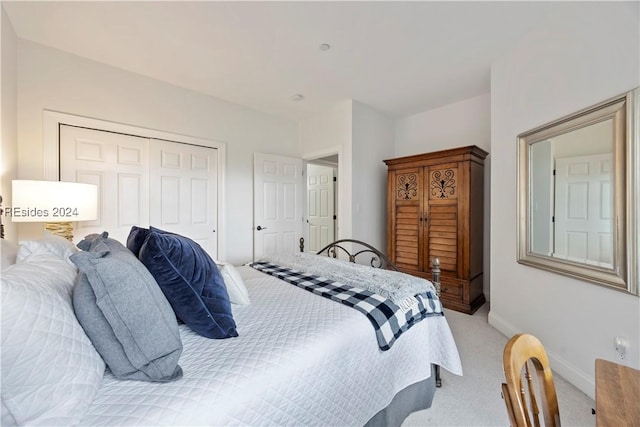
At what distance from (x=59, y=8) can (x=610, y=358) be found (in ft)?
14.3

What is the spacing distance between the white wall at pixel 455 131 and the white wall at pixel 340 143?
1.11 metres

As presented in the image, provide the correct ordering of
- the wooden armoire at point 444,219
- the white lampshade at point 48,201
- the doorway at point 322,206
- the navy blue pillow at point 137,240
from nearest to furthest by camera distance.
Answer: the navy blue pillow at point 137,240, the white lampshade at point 48,201, the wooden armoire at point 444,219, the doorway at point 322,206

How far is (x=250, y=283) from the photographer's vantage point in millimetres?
1839

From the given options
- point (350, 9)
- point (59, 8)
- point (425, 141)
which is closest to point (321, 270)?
point (350, 9)

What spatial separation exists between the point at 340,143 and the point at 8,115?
125 inches

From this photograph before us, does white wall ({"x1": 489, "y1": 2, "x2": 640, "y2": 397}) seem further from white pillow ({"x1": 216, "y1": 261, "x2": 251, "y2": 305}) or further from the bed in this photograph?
white pillow ({"x1": 216, "y1": 261, "x2": 251, "y2": 305})

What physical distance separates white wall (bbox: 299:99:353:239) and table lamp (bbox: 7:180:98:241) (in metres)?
2.64

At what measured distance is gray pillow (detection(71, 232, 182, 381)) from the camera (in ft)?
2.68

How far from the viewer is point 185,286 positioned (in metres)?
1.10

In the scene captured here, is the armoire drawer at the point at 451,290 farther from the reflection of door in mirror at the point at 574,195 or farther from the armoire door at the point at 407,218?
the reflection of door in mirror at the point at 574,195

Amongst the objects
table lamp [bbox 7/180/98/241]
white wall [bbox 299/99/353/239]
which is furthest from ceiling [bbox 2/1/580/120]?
table lamp [bbox 7/180/98/241]

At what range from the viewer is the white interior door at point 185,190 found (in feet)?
10.3

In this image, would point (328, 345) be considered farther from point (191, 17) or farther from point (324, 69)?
point (324, 69)

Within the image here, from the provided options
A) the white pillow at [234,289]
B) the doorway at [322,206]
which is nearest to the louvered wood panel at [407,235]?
the doorway at [322,206]
